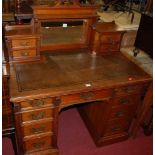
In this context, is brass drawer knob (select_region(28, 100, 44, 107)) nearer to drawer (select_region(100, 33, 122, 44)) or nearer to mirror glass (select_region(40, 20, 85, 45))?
mirror glass (select_region(40, 20, 85, 45))

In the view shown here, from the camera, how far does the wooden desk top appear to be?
4.92 ft

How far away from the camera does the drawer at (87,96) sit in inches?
64.0

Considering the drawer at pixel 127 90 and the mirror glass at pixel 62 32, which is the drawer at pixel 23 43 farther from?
the drawer at pixel 127 90

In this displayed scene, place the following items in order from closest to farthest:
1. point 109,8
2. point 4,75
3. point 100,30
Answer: point 4,75 → point 100,30 → point 109,8

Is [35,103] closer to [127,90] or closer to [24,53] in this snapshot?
[24,53]

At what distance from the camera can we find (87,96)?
1682 millimetres

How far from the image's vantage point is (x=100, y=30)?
77.9 inches

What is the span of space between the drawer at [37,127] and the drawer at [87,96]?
27 cm

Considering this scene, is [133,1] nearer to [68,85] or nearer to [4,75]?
[68,85]

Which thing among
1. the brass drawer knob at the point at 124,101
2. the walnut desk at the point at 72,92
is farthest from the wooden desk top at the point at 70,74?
the brass drawer knob at the point at 124,101

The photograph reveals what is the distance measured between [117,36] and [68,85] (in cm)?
87

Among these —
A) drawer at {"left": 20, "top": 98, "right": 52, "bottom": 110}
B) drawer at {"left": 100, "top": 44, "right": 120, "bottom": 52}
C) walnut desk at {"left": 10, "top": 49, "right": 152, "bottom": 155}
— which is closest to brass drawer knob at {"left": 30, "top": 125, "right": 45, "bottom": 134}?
walnut desk at {"left": 10, "top": 49, "right": 152, "bottom": 155}

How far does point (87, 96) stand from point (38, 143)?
68cm

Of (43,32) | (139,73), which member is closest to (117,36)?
(139,73)
